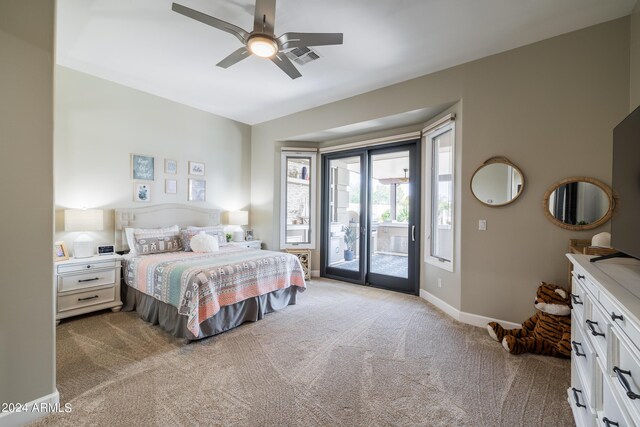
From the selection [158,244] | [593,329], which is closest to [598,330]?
[593,329]

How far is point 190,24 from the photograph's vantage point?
104 inches

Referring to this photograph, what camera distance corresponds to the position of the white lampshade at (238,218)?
5.12m

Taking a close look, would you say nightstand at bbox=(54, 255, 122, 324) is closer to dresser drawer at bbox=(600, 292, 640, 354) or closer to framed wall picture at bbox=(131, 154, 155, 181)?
framed wall picture at bbox=(131, 154, 155, 181)

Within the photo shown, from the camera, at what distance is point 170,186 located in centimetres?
447

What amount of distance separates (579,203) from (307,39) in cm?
286

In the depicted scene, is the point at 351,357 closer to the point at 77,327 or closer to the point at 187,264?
the point at 187,264

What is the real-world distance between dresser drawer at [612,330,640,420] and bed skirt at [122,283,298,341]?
9.27ft

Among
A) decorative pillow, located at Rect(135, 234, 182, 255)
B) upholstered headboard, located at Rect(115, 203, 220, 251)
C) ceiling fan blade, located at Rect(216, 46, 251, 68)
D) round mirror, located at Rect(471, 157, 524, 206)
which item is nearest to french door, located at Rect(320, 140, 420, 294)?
round mirror, located at Rect(471, 157, 524, 206)

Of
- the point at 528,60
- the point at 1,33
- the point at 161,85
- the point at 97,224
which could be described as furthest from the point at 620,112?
the point at 97,224

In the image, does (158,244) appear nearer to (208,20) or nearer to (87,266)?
(87,266)

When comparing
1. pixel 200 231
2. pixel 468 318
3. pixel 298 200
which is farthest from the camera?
pixel 298 200

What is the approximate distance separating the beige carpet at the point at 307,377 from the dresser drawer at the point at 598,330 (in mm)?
734

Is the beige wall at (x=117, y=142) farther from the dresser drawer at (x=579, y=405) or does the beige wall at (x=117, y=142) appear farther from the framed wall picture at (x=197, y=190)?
the dresser drawer at (x=579, y=405)

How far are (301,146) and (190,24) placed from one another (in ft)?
9.18
